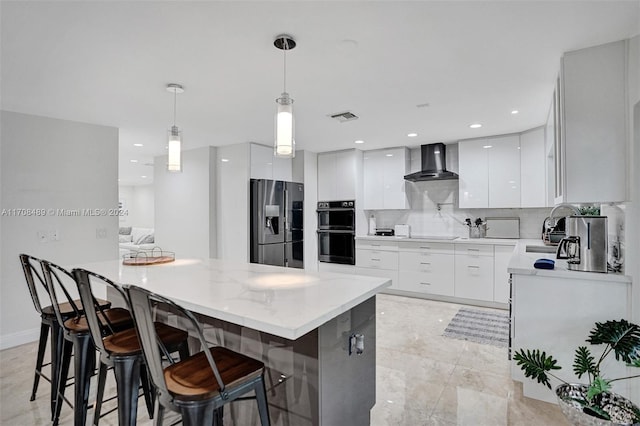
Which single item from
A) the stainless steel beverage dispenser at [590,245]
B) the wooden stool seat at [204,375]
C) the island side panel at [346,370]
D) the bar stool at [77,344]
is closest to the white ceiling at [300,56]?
the stainless steel beverage dispenser at [590,245]

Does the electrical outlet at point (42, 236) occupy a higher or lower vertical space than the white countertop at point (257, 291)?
higher

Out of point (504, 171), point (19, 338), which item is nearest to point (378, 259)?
point (504, 171)

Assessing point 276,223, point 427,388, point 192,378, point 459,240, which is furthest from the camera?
point 276,223

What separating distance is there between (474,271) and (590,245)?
2.35 meters

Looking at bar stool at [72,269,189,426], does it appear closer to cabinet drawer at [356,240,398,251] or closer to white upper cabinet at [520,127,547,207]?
cabinet drawer at [356,240,398,251]

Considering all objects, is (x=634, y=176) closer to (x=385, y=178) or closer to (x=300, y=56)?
(x=300, y=56)

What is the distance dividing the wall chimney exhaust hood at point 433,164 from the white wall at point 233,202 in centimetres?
257

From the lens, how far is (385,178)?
5566 mm

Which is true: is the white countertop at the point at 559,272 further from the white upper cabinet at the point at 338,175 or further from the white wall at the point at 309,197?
the white wall at the point at 309,197

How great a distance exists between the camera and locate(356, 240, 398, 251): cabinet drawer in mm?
5217

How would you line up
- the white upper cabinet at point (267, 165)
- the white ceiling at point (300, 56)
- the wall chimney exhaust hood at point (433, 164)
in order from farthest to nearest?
the white upper cabinet at point (267, 165)
the wall chimney exhaust hood at point (433, 164)
the white ceiling at point (300, 56)

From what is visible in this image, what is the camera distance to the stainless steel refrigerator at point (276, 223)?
5043 millimetres

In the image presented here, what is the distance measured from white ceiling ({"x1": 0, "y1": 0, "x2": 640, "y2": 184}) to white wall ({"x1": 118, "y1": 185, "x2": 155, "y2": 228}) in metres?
8.01

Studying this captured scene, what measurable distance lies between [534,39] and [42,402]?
4075mm
